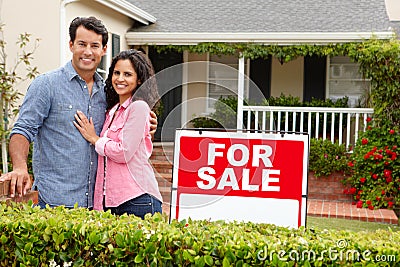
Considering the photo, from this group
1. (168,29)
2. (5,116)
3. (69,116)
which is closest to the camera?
(69,116)

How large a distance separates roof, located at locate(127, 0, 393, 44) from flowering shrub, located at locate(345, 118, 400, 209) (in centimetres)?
192

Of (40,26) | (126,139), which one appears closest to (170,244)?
(126,139)

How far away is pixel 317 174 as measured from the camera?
968 cm

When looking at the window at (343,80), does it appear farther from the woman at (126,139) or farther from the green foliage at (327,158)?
the woman at (126,139)

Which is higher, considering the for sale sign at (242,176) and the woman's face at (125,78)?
the woman's face at (125,78)

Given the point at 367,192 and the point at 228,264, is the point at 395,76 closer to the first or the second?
the point at 367,192

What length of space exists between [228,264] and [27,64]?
19.7 ft

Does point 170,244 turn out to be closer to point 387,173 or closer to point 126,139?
point 126,139

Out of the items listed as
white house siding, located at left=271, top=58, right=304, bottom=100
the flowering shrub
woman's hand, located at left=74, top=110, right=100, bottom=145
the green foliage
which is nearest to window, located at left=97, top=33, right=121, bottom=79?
white house siding, located at left=271, top=58, right=304, bottom=100

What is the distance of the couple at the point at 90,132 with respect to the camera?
3.21 metres

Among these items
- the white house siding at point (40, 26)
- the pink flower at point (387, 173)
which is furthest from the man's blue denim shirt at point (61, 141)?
the pink flower at point (387, 173)

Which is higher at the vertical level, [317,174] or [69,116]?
[69,116]

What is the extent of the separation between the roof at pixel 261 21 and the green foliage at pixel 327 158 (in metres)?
1.94

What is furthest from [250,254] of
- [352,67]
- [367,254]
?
[352,67]
